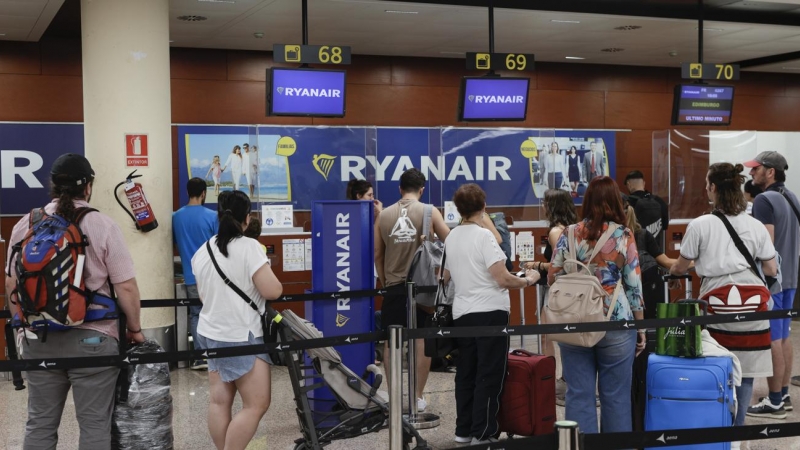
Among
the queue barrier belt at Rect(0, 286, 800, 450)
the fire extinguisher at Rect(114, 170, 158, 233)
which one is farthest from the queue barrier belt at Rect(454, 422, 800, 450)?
the fire extinguisher at Rect(114, 170, 158, 233)

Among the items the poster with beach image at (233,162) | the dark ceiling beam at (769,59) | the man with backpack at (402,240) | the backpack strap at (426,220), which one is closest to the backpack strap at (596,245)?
the man with backpack at (402,240)

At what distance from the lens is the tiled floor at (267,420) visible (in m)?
5.31

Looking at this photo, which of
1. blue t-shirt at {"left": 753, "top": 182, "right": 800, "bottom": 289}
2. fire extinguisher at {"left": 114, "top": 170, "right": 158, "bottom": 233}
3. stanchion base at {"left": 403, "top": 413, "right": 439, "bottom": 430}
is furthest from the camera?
fire extinguisher at {"left": 114, "top": 170, "right": 158, "bottom": 233}

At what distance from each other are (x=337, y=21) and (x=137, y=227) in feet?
9.59

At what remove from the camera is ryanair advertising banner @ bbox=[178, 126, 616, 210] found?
906cm

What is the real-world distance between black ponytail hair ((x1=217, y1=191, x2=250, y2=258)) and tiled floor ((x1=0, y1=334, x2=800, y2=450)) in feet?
4.98

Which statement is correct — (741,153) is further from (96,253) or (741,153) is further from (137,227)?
(96,253)

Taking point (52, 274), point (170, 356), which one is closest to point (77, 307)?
point (52, 274)

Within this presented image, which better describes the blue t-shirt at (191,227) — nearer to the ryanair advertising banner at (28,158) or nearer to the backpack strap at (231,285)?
the ryanair advertising banner at (28,158)

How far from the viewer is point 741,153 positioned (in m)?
11.4

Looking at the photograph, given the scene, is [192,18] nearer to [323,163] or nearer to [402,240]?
[323,163]

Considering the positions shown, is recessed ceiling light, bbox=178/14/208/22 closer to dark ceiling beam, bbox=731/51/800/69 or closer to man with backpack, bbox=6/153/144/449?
man with backpack, bbox=6/153/144/449

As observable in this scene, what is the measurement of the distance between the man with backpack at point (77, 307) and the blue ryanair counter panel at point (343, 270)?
1930mm

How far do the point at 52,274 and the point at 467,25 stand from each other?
19.5ft
